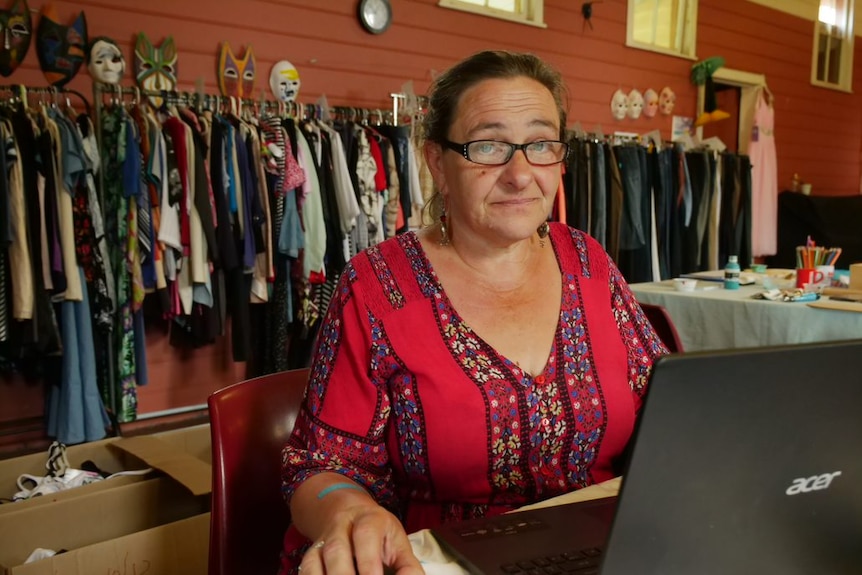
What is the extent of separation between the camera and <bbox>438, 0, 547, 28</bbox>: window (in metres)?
5.15

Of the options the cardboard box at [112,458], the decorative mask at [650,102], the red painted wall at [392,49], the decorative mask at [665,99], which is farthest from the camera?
the decorative mask at [665,99]

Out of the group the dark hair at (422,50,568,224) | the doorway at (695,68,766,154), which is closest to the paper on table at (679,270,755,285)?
the dark hair at (422,50,568,224)

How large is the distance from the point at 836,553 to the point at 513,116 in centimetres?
88

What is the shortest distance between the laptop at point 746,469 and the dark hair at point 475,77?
2.94 ft

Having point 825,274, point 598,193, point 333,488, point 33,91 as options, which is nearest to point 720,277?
point 825,274

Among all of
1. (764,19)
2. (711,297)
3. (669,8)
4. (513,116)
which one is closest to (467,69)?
(513,116)

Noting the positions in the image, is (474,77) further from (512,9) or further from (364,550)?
(512,9)

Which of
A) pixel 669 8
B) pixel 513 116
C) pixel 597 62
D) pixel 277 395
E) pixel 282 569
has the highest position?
pixel 669 8

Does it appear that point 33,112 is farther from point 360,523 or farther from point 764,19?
point 764,19

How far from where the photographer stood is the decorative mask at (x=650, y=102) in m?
6.36

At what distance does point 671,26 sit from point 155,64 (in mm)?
5037

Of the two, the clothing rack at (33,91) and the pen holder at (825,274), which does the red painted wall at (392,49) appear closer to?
the clothing rack at (33,91)

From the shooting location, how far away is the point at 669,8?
675cm

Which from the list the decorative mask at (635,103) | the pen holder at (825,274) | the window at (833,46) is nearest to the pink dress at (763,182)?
the decorative mask at (635,103)
